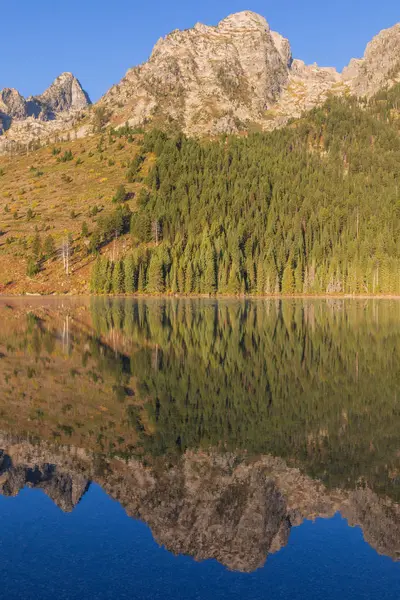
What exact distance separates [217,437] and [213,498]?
4.66m

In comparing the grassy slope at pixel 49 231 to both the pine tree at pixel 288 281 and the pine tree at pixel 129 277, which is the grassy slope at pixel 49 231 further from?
the pine tree at pixel 288 281

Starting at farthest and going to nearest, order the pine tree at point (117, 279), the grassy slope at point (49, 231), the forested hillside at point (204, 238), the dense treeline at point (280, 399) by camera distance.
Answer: the grassy slope at point (49, 231) < the forested hillside at point (204, 238) < the pine tree at point (117, 279) < the dense treeline at point (280, 399)

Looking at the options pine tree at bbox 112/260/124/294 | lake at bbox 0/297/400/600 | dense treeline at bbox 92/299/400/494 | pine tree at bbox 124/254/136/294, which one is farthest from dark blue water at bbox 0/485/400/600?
pine tree at bbox 124/254/136/294

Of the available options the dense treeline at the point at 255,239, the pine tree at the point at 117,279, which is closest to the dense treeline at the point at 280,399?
the pine tree at the point at 117,279

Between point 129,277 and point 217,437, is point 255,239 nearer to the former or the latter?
point 129,277

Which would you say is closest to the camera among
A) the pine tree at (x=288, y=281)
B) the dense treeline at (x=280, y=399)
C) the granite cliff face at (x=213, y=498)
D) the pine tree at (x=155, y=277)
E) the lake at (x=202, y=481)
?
the lake at (x=202, y=481)

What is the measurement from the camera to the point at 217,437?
1934 centimetres

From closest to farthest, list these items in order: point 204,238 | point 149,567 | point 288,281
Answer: point 149,567 → point 288,281 → point 204,238

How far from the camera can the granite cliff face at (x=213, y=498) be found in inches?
510

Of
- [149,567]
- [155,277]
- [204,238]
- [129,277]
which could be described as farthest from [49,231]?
[149,567]

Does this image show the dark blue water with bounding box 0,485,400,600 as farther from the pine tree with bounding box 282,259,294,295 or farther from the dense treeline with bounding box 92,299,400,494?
the pine tree with bounding box 282,259,294,295

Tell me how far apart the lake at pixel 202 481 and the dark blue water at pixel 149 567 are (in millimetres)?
40

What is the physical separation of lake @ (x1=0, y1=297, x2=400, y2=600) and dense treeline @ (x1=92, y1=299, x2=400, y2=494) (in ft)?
0.35

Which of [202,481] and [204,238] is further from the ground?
[204,238]
